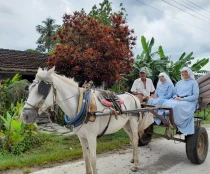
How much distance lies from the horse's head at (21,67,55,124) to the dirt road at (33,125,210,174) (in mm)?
1721

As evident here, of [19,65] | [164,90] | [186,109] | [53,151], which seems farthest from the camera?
[19,65]

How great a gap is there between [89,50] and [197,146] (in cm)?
339

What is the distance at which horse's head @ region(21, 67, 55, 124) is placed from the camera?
122 inches

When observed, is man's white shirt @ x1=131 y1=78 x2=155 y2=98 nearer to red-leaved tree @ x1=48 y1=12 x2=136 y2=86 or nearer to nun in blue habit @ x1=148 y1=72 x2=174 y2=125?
nun in blue habit @ x1=148 y1=72 x2=174 y2=125

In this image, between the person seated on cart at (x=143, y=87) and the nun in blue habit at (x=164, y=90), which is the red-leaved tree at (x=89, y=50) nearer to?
the person seated on cart at (x=143, y=87)

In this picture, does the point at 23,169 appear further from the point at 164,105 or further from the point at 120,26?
the point at 120,26

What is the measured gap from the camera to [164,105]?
4.83m

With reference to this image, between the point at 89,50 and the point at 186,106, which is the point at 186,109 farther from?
the point at 89,50

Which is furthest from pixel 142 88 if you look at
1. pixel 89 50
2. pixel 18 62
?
pixel 18 62

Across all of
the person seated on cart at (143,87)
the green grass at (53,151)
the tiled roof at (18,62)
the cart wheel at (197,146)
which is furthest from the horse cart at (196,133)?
the tiled roof at (18,62)

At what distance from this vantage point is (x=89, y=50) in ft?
19.6

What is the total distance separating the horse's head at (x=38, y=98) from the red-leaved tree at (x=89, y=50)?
114 inches

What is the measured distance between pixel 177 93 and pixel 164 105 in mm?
491

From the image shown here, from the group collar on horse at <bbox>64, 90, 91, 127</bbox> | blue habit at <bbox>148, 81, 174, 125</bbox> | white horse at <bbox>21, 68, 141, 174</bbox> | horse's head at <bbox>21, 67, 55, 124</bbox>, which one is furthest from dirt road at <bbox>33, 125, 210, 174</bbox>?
horse's head at <bbox>21, 67, 55, 124</bbox>
